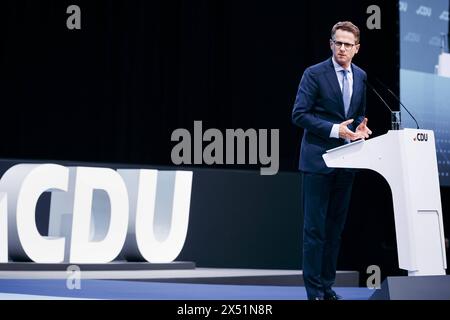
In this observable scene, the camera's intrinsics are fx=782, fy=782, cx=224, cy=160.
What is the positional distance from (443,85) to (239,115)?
178cm

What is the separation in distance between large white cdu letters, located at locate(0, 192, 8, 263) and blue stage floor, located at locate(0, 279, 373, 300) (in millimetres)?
586

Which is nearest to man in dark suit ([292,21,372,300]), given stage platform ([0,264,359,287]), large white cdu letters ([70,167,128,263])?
stage platform ([0,264,359,287])

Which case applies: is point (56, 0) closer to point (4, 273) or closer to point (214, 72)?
point (214, 72)

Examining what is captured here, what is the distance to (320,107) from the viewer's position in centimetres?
365

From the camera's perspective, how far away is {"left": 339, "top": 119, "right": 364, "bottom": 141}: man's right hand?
11.1ft

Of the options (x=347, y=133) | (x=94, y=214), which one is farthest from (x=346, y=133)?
(x=94, y=214)

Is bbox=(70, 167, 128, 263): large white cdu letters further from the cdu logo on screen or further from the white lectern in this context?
the cdu logo on screen

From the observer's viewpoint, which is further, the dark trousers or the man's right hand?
the dark trousers

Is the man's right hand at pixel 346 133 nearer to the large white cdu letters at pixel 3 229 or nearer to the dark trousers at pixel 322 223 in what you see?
the dark trousers at pixel 322 223

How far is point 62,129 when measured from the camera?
20.0 feet

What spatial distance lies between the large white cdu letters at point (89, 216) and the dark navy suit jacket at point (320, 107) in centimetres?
207

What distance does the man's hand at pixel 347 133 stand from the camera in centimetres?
338

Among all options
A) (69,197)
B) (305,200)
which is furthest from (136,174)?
(305,200)

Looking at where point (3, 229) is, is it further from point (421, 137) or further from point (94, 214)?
point (421, 137)
